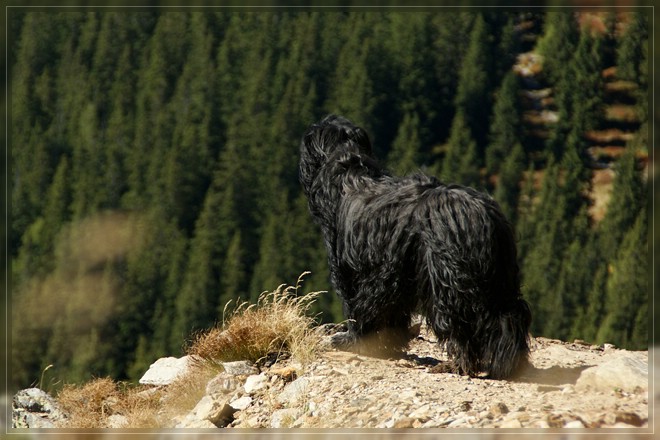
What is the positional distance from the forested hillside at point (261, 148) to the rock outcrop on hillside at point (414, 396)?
69436mm

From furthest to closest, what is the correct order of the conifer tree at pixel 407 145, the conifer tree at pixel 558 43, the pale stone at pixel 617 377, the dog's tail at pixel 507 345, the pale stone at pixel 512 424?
the conifer tree at pixel 558 43 → the conifer tree at pixel 407 145 → the dog's tail at pixel 507 345 → the pale stone at pixel 617 377 → the pale stone at pixel 512 424

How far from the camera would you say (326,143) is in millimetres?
9328

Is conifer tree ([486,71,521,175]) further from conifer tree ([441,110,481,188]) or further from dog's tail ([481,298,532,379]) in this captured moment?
dog's tail ([481,298,532,379])

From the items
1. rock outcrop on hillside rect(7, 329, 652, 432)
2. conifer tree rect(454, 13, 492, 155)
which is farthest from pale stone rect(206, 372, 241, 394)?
conifer tree rect(454, 13, 492, 155)

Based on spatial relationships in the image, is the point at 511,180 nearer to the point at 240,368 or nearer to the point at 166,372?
the point at 166,372

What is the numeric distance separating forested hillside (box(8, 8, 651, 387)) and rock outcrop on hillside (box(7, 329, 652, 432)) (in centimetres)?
6944

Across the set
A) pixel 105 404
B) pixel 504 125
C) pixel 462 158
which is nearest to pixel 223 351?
pixel 105 404

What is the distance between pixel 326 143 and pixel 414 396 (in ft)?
10.2

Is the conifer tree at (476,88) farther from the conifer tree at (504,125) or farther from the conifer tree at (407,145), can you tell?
the conifer tree at (407,145)

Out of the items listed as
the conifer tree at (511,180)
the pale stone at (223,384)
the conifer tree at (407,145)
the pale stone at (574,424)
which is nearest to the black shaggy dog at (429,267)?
the pale stone at (223,384)

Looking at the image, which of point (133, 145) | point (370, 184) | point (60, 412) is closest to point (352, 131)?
point (370, 184)

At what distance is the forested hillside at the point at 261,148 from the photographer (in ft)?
302

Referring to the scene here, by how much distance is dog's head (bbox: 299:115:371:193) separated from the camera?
9227 millimetres

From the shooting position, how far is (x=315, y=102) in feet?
379
